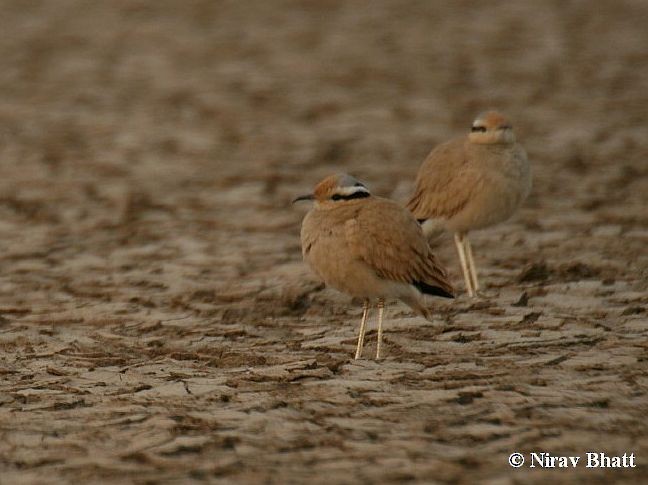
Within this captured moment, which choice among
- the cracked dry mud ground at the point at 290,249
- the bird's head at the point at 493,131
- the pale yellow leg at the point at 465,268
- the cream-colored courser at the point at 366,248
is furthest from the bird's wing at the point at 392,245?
the bird's head at the point at 493,131

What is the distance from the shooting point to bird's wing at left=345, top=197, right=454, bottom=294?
5348 millimetres

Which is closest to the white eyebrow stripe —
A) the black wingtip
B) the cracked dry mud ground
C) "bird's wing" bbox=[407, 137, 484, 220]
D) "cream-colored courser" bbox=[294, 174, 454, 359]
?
"cream-colored courser" bbox=[294, 174, 454, 359]

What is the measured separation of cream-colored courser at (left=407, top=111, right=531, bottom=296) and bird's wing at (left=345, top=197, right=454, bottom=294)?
98 cm

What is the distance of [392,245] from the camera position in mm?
5402

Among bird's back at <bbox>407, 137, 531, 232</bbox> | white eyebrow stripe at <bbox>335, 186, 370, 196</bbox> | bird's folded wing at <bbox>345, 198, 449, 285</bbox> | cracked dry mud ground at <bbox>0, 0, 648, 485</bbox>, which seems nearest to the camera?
cracked dry mud ground at <bbox>0, 0, 648, 485</bbox>

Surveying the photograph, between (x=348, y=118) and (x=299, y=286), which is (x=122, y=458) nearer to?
(x=299, y=286)

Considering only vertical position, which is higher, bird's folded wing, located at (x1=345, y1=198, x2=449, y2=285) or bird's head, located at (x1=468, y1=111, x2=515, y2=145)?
bird's head, located at (x1=468, y1=111, x2=515, y2=145)

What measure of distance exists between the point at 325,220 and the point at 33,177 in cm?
484

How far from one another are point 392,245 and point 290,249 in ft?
8.02

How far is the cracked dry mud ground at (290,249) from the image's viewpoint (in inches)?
177

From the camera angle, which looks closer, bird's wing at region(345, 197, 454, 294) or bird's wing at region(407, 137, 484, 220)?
A: bird's wing at region(345, 197, 454, 294)

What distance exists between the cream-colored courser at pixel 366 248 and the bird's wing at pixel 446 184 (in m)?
0.99

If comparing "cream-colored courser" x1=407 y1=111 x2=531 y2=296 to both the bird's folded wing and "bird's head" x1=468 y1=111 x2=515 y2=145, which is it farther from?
the bird's folded wing

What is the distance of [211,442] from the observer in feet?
14.6
